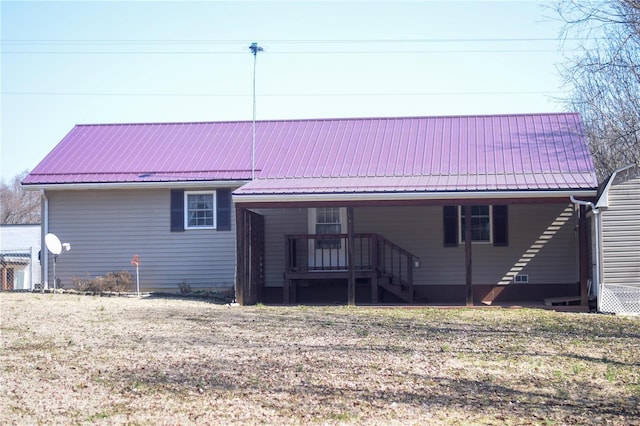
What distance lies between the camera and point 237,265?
17.6m

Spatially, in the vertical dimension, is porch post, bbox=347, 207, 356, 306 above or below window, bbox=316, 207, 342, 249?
below

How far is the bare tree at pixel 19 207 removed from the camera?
61.3 m

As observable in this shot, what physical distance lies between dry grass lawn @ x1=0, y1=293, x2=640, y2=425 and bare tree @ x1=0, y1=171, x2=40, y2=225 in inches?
1938

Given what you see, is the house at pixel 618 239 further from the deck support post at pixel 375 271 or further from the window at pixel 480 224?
the deck support post at pixel 375 271

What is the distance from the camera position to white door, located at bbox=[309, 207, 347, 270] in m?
19.6

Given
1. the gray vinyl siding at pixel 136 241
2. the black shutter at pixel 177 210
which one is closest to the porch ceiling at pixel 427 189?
the black shutter at pixel 177 210

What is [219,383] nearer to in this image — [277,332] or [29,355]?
[29,355]

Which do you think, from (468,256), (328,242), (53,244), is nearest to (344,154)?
(328,242)

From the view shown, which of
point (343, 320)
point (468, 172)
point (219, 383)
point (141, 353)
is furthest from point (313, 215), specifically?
point (219, 383)

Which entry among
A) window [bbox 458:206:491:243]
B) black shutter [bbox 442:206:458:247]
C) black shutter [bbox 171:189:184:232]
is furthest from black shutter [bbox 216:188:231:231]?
window [bbox 458:206:491:243]

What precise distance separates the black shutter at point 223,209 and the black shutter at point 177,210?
89cm

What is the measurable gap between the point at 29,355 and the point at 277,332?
3768mm

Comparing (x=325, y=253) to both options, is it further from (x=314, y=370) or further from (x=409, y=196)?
(x=314, y=370)

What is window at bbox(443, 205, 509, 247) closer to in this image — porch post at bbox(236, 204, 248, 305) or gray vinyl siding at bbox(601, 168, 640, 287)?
gray vinyl siding at bbox(601, 168, 640, 287)
